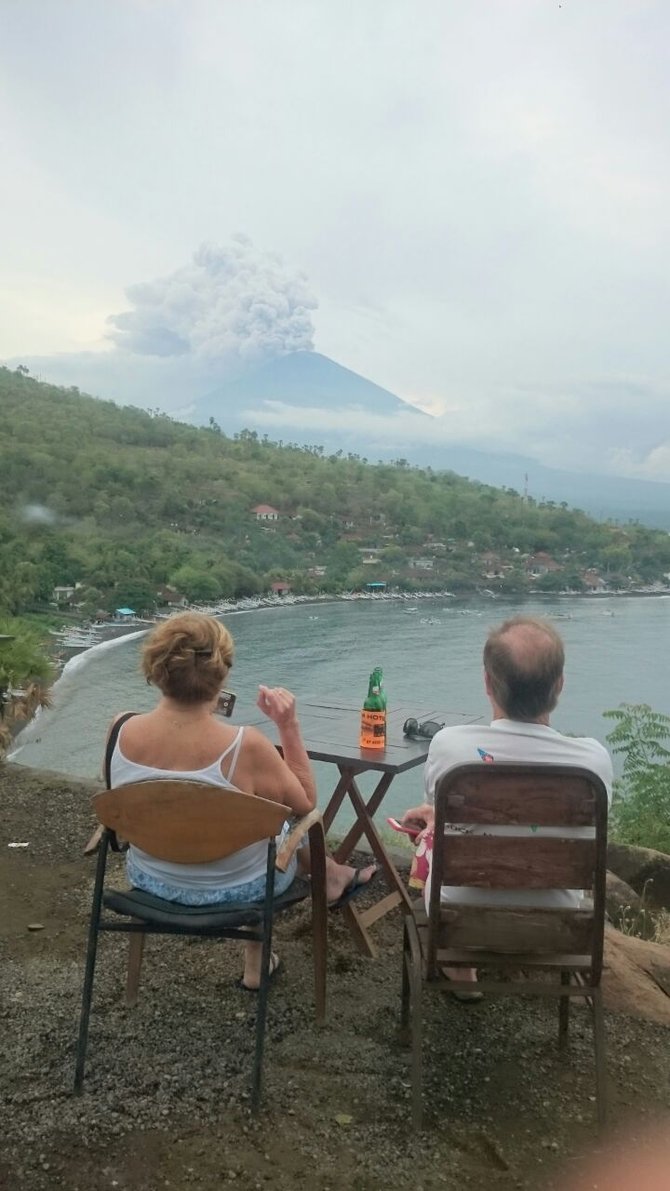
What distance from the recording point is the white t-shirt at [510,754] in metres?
1.87

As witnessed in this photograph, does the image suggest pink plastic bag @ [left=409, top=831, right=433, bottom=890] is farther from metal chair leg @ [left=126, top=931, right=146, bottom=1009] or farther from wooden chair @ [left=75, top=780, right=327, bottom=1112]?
metal chair leg @ [left=126, top=931, right=146, bottom=1009]

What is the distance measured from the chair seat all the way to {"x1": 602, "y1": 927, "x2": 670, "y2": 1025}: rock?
1.06m

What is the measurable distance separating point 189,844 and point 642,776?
8.75 metres

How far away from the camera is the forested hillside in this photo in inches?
2103

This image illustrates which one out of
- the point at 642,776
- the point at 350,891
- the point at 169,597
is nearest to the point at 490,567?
the point at 169,597

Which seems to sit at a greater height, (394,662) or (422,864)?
(422,864)

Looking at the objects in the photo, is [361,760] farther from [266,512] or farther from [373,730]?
[266,512]

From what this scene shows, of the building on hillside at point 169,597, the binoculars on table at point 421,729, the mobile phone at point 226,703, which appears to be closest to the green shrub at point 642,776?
the binoculars on table at point 421,729

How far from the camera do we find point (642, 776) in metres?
9.63

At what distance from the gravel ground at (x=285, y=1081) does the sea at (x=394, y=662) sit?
25.7 m

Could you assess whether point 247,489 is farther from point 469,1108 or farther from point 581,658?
point 469,1108

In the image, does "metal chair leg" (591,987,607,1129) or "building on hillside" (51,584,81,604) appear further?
"building on hillside" (51,584,81,604)

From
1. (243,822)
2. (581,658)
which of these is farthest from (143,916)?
(581,658)

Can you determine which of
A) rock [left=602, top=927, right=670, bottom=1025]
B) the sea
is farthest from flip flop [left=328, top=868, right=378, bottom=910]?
the sea
